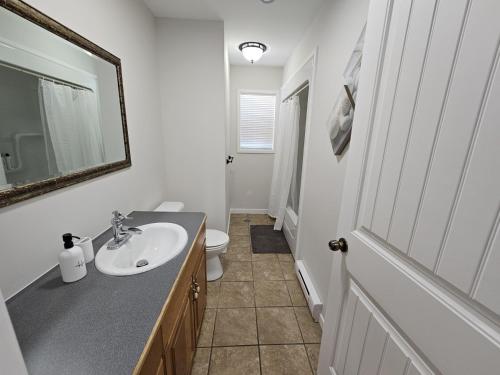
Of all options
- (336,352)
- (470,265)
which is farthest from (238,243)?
(470,265)

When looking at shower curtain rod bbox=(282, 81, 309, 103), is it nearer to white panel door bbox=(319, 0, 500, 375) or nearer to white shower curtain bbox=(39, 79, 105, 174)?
white panel door bbox=(319, 0, 500, 375)

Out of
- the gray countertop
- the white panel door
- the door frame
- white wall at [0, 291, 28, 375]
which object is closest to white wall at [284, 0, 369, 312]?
the door frame

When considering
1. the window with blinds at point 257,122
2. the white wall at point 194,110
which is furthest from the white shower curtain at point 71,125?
the window with blinds at point 257,122

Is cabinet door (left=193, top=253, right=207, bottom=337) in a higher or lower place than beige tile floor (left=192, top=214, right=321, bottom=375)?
higher

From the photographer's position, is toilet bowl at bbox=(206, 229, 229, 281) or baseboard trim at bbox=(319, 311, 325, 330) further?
toilet bowl at bbox=(206, 229, 229, 281)

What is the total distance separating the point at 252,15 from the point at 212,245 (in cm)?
204

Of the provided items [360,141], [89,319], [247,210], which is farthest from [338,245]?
[247,210]

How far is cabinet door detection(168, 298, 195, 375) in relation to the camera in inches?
35.3

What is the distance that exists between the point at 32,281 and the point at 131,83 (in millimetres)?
1312

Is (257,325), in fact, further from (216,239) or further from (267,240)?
(267,240)

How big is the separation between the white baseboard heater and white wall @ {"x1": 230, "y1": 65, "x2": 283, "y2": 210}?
68.7 inches

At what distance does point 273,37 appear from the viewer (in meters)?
2.28

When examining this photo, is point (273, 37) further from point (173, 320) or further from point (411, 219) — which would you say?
point (173, 320)

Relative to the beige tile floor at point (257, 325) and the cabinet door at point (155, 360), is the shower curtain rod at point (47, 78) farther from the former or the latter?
the beige tile floor at point (257, 325)
